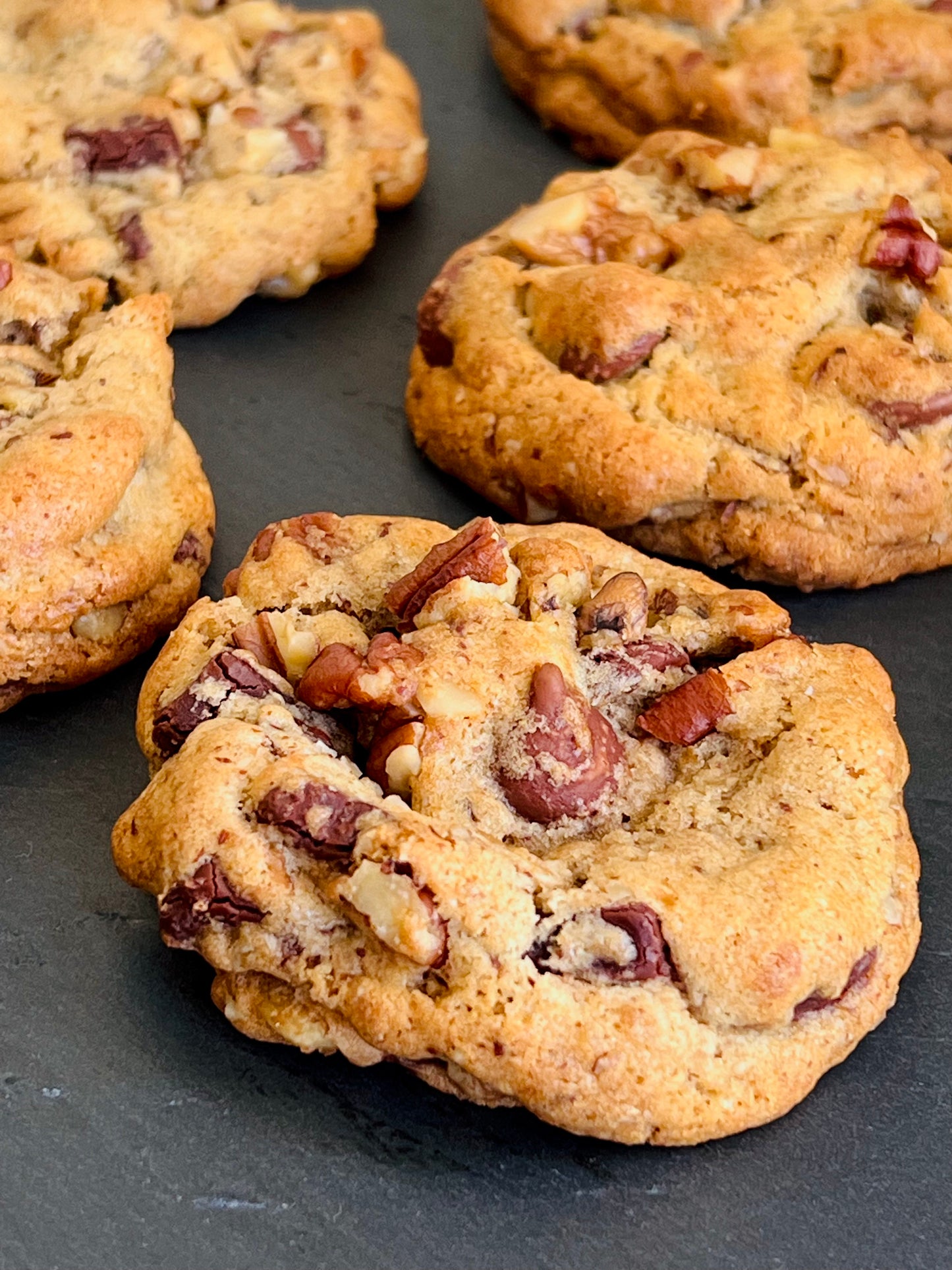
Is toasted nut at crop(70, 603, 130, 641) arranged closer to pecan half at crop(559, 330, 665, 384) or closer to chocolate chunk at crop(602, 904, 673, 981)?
pecan half at crop(559, 330, 665, 384)

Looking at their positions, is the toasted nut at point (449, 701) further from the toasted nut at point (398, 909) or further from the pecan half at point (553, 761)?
the toasted nut at point (398, 909)

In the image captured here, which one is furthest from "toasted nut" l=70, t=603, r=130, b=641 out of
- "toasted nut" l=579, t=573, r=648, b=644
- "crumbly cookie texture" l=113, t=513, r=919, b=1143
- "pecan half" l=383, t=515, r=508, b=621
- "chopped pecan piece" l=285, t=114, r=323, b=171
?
"chopped pecan piece" l=285, t=114, r=323, b=171

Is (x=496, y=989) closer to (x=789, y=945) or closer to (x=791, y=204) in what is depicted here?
(x=789, y=945)

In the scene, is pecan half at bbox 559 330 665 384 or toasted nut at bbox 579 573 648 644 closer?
toasted nut at bbox 579 573 648 644

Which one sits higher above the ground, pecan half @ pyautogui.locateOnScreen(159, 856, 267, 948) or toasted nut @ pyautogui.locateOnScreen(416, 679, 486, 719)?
toasted nut @ pyautogui.locateOnScreen(416, 679, 486, 719)

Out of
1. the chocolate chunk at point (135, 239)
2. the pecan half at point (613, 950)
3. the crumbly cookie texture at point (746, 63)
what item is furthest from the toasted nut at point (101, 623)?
the crumbly cookie texture at point (746, 63)

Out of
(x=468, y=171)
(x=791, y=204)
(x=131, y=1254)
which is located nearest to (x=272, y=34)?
(x=468, y=171)

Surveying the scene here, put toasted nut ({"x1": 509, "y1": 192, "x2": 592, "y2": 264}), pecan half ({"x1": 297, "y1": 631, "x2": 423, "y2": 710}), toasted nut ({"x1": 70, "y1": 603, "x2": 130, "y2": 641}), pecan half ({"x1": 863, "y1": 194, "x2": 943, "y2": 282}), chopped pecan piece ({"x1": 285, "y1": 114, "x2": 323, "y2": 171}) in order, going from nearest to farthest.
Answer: pecan half ({"x1": 297, "y1": 631, "x2": 423, "y2": 710}) < toasted nut ({"x1": 70, "y1": 603, "x2": 130, "y2": 641}) < pecan half ({"x1": 863, "y1": 194, "x2": 943, "y2": 282}) < toasted nut ({"x1": 509, "y1": 192, "x2": 592, "y2": 264}) < chopped pecan piece ({"x1": 285, "y1": 114, "x2": 323, "y2": 171})
